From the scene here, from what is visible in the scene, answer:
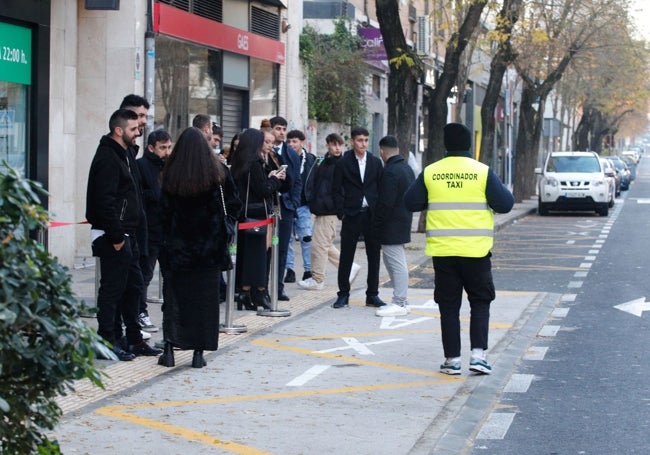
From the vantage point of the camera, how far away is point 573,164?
35.4 m

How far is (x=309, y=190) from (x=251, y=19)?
905 cm

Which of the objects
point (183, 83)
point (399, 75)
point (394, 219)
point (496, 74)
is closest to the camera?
point (394, 219)

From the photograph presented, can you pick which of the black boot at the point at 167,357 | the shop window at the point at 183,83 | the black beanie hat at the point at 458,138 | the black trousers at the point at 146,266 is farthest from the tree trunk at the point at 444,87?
the black boot at the point at 167,357

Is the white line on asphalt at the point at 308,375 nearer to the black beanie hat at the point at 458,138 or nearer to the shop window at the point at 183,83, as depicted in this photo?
the black beanie hat at the point at 458,138

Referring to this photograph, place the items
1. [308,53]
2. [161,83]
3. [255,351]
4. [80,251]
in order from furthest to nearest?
[308,53], [161,83], [80,251], [255,351]

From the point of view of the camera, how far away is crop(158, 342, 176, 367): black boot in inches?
358

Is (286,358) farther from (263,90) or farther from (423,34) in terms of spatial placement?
(423,34)

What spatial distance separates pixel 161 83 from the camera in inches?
741

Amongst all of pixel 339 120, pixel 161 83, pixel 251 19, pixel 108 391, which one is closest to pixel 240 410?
pixel 108 391

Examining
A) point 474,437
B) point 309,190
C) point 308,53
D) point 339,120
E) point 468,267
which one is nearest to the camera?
point 474,437

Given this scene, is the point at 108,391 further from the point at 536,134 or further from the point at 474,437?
the point at 536,134

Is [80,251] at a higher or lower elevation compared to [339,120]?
lower

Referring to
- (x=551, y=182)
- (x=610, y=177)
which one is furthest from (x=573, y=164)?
(x=610, y=177)

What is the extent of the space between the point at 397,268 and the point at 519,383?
3.70 m
